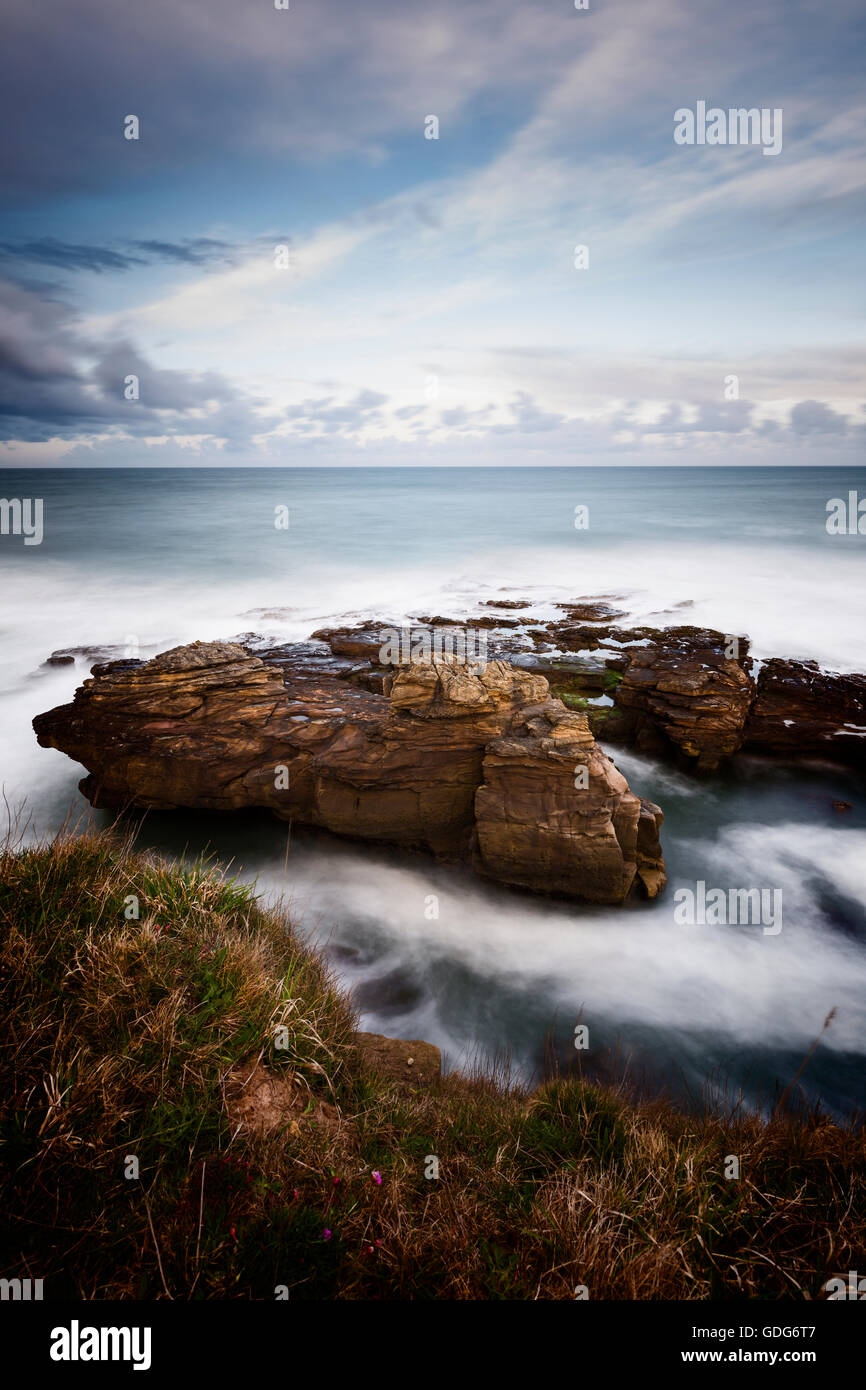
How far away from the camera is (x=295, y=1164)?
10.6 feet

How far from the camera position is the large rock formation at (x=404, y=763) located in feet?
26.8

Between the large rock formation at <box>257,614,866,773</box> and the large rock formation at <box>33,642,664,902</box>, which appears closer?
the large rock formation at <box>33,642,664,902</box>

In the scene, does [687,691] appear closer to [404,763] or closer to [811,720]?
[811,720]

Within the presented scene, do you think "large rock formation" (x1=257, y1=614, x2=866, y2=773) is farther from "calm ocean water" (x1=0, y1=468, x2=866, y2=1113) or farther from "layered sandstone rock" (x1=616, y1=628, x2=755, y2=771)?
"calm ocean water" (x1=0, y1=468, x2=866, y2=1113)

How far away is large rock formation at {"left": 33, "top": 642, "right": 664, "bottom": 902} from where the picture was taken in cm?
816

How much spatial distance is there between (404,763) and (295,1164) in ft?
19.0

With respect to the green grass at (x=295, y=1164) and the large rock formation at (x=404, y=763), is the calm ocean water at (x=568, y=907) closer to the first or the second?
the large rock formation at (x=404, y=763)

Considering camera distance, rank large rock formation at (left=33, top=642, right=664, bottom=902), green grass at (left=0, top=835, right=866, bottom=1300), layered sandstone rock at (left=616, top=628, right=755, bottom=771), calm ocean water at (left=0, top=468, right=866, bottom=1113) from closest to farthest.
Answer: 1. green grass at (left=0, top=835, right=866, bottom=1300)
2. calm ocean water at (left=0, top=468, right=866, bottom=1113)
3. large rock formation at (left=33, top=642, right=664, bottom=902)
4. layered sandstone rock at (left=616, top=628, right=755, bottom=771)

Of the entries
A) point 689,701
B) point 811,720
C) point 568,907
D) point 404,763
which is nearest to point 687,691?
point 689,701

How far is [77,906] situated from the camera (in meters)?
4.02

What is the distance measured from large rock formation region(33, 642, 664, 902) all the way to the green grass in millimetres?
4110

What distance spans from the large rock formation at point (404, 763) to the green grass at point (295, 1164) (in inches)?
162

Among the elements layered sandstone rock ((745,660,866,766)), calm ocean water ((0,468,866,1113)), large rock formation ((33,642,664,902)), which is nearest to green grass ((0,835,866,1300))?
calm ocean water ((0,468,866,1113))
